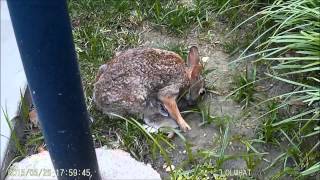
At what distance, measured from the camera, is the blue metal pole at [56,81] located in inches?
83.4

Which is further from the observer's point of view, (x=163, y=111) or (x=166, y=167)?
(x=163, y=111)

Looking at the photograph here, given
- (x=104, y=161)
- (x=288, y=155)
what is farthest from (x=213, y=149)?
(x=104, y=161)

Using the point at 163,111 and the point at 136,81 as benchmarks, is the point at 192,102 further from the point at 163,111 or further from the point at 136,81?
the point at 136,81

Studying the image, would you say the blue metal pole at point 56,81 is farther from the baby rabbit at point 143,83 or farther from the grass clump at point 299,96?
the grass clump at point 299,96

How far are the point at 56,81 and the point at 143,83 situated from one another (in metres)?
0.95

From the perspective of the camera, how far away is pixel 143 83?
10.5 ft

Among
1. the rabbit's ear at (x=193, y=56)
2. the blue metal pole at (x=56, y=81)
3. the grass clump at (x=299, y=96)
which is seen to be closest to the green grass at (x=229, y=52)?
the grass clump at (x=299, y=96)

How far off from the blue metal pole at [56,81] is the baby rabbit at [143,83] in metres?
0.53

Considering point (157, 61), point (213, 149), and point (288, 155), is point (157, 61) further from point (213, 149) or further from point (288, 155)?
point (288, 155)

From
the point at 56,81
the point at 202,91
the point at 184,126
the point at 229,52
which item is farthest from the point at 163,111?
the point at 56,81

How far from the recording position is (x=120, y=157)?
3.05 m

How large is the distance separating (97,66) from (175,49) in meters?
0.52

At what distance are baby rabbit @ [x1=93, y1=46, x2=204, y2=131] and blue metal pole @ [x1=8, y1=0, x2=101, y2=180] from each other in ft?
1.74

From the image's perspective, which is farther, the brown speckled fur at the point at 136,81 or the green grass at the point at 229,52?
the brown speckled fur at the point at 136,81
